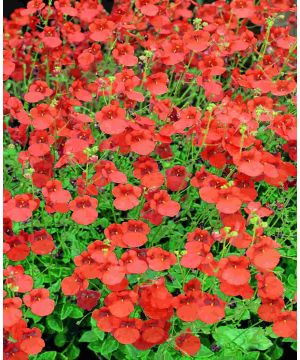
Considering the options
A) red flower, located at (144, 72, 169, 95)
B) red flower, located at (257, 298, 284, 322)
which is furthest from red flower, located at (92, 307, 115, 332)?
red flower, located at (144, 72, 169, 95)

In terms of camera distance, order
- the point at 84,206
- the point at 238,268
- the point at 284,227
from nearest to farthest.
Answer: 1. the point at 238,268
2. the point at 84,206
3. the point at 284,227

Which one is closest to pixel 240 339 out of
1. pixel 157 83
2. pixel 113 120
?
pixel 113 120

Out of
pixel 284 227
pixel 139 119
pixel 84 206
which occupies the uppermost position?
pixel 139 119

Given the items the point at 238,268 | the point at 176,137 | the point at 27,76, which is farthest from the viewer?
the point at 27,76

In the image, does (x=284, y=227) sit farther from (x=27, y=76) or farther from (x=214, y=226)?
(x=27, y=76)

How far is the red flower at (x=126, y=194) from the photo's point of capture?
2332 millimetres

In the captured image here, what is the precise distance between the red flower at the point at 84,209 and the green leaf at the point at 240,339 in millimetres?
578

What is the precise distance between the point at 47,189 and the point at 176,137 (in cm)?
69

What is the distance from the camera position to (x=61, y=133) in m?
2.58

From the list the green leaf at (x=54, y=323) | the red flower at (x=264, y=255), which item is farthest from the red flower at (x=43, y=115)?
the red flower at (x=264, y=255)

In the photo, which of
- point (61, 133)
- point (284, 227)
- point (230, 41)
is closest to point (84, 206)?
point (61, 133)

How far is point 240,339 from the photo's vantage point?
245 centimetres

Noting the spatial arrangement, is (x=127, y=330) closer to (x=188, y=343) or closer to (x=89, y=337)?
Result: (x=188, y=343)

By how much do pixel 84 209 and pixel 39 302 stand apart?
1.05ft
